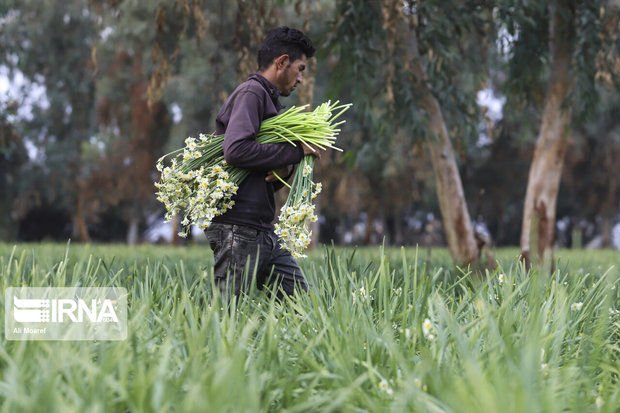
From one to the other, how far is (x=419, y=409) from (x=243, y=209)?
187 centimetres

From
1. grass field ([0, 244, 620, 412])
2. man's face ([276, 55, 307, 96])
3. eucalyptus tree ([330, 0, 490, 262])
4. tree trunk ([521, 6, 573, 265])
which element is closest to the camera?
grass field ([0, 244, 620, 412])

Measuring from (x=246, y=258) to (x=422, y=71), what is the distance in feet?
16.7

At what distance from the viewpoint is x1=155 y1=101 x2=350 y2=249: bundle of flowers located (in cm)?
336

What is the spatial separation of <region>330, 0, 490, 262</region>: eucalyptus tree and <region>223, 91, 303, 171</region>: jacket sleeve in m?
3.70

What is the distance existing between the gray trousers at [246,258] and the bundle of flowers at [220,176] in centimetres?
13

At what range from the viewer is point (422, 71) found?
7.85 metres

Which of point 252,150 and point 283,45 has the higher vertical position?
point 283,45

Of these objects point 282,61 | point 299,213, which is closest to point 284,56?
point 282,61

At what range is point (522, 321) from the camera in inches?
111

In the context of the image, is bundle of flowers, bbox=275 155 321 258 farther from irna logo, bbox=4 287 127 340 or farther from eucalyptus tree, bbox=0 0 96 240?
eucalyptus tree, bbox=0 0 96 240

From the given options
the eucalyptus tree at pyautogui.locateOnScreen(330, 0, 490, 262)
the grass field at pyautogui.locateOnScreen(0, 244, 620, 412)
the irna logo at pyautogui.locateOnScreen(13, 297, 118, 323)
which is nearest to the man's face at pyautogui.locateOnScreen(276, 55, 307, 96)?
the grass field at pyautogui.locateOnScreen(0, 244, 620, 412)

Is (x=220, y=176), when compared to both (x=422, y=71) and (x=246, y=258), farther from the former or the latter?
(x=422, y=71)

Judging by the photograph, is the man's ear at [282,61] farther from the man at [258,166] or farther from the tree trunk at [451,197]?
the tree trunk at [451,197]

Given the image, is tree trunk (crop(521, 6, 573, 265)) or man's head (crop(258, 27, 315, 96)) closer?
man's head (crop(258, 27, 315, 96))
